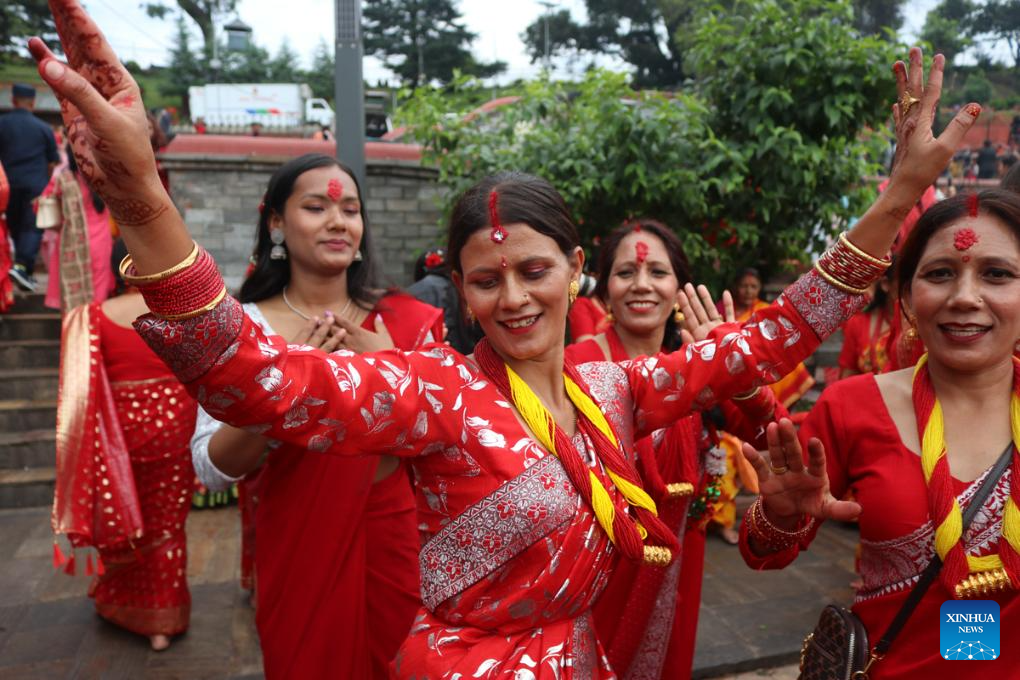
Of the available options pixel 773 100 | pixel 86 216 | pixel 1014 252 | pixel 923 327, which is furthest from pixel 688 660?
pixel 86 216

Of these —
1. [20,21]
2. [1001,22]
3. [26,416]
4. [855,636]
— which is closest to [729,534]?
[855,636]

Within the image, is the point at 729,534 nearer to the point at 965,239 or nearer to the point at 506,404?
the point at 965,239

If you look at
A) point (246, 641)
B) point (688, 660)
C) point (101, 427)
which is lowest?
point (246, 641)

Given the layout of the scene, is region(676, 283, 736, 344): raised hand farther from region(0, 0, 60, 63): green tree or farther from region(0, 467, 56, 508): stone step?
region(0, 0, 60, 63): green tree

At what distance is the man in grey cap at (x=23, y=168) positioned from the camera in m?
7.46

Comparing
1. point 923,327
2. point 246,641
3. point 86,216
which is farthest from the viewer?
point 86,216

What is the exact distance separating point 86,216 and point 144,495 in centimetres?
259

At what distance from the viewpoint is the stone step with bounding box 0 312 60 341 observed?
21.3 feet

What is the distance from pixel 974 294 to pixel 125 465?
3153 millimetres

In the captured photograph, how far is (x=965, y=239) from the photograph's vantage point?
1.67 metres

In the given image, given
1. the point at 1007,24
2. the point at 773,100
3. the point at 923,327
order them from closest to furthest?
1. the point at 923,327
2. the point at 773,100
3. the point at 1007,24

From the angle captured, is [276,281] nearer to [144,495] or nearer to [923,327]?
[144,495]

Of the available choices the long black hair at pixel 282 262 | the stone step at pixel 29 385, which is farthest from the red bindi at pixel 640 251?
the stone step at pixel 29 385

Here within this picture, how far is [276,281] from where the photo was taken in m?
2.47
